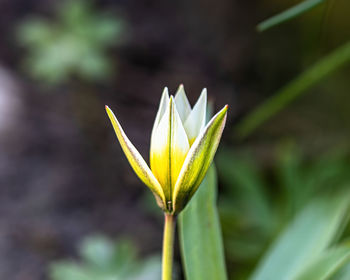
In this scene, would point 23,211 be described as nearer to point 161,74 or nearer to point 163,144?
point 161,74

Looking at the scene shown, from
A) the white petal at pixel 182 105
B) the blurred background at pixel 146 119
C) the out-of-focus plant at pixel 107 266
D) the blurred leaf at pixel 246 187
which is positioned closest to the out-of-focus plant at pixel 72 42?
the blurred background at pixel 146 119

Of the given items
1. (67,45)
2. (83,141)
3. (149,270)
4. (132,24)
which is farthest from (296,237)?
(132,24)

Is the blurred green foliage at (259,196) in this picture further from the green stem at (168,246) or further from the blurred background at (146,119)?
the green stem at (168,246)

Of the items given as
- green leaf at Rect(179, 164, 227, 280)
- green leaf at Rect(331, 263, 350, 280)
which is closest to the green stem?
green leaf at Rect(179, 164, 227, 280)

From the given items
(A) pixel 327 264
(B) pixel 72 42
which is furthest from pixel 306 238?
(B) pixel 72 42

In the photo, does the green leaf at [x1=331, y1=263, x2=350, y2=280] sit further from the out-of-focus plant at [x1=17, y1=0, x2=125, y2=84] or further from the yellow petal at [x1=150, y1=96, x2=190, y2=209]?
the out-of-focus plant at [x1=17, y1=0, x2=125, y2=84]
